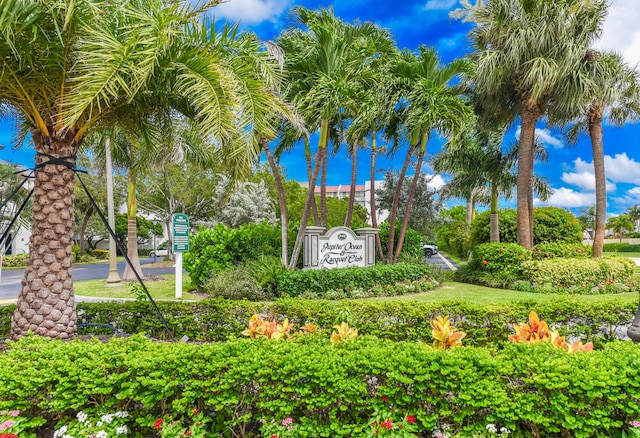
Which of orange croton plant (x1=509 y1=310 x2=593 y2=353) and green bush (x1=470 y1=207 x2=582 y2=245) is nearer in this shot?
orange croton plant (x1=509 y1=310 x2=593 y2=353)

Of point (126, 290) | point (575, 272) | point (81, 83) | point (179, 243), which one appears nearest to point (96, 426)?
point (81, 83)

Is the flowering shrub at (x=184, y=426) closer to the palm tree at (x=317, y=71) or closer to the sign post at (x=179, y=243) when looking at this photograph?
the palm tree at (x=317, y=71)

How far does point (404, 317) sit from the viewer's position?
4.74 m

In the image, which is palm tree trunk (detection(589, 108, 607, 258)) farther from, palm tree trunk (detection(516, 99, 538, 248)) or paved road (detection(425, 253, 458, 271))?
paved road (detection(425, 253, 458, 271))

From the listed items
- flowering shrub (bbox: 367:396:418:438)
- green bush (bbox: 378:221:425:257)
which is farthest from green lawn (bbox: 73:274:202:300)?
flowering shrub (bbox: 367:396:418:438)

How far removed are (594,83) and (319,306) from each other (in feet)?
41.6

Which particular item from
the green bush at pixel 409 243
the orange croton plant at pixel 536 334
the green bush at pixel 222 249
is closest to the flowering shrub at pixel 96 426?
the orange croton plant at pixel 536 334

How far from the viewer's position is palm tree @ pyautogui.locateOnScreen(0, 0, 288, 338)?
161 inches

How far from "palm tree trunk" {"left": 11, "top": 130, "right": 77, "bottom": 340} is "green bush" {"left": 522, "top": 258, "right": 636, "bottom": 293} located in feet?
40.2

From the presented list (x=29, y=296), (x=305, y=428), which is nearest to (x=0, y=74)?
(x=29, y=296)

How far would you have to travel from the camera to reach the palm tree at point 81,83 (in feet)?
13.5

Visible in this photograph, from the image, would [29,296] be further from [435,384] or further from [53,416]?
[435,384]

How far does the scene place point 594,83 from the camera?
12422 millimetres

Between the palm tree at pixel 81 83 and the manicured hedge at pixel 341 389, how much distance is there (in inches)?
74.7
